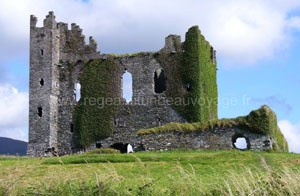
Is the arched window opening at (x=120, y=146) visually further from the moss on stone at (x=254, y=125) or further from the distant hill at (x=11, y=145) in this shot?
the distant hill at (x=11, y=145)

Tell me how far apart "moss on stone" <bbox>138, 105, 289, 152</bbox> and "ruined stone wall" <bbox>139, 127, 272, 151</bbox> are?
0.25 m

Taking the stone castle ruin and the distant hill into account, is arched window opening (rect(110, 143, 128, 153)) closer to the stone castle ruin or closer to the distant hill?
the stone castle ruin

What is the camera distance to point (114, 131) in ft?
116

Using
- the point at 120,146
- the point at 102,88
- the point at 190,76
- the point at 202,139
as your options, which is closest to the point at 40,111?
the point at 102,88

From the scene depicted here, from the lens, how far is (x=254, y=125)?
28.0 m

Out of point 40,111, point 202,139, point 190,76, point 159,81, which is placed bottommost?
point 202,139

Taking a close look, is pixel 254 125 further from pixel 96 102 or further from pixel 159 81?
pixel 96 102

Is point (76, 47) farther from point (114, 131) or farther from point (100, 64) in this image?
point (114, 131)

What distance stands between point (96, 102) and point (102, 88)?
123 cm

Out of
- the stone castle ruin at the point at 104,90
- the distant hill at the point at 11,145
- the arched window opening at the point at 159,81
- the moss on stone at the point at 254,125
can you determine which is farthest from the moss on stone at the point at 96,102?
the distant hill at the point at 11,145

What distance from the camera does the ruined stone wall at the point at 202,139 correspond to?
28.1 metres

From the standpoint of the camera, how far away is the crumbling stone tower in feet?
113

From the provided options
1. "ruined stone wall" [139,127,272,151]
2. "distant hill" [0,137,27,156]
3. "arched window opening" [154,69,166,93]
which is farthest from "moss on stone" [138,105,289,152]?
"distant hill" [0,137,27,156]

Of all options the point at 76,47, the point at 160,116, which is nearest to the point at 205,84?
the point at 160,116
